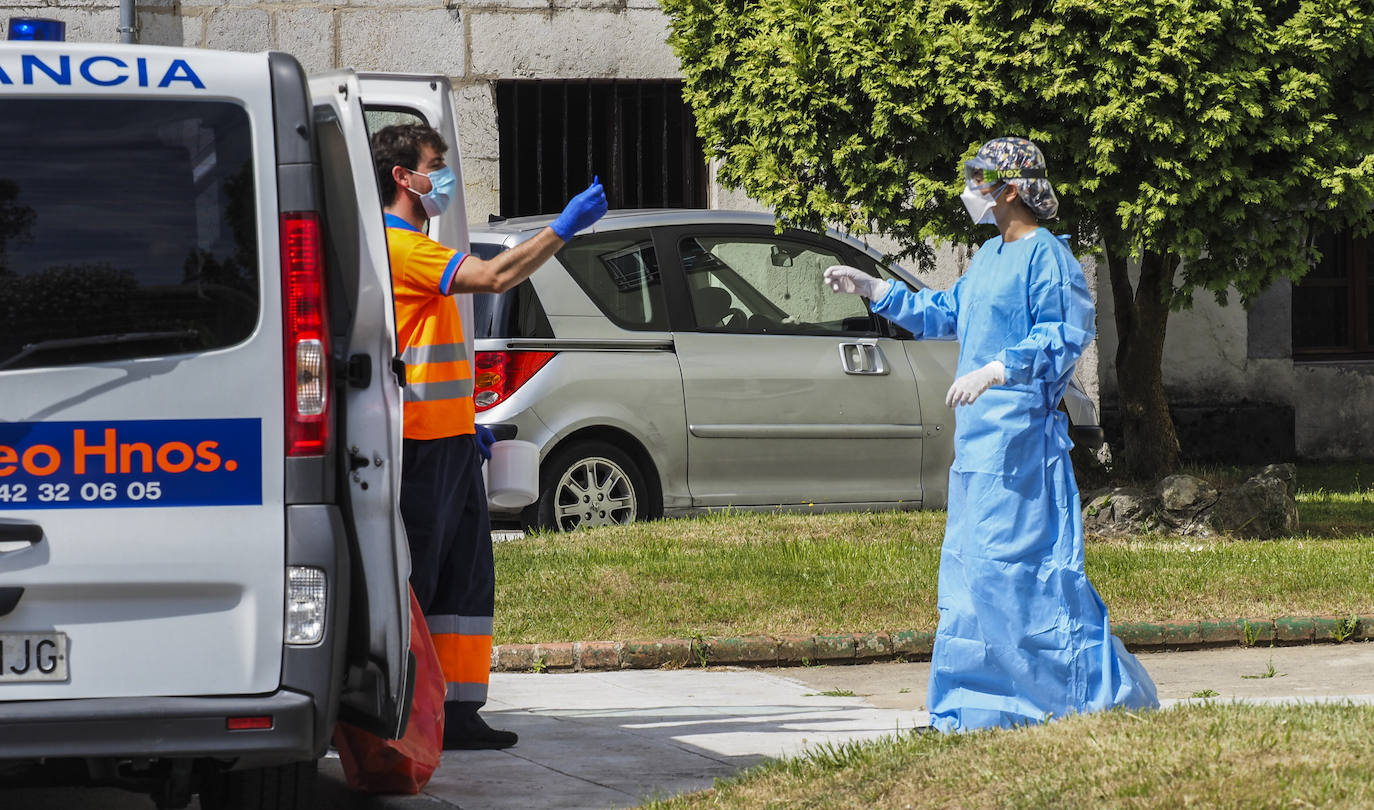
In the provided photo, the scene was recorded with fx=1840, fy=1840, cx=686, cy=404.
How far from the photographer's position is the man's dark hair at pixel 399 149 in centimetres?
542

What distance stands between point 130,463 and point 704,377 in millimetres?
6536

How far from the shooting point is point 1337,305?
1695 cm

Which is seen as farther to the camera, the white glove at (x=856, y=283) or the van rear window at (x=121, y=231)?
the white glove at (x=856, y=283)

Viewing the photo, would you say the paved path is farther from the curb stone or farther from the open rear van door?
the open rear van door

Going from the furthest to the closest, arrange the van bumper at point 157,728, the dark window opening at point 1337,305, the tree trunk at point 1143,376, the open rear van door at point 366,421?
the dark window opening at point 1337,305 → the tree trunk at point 1143,376 → the open rear van door at point 366,421 → the van bumper at point 157,728

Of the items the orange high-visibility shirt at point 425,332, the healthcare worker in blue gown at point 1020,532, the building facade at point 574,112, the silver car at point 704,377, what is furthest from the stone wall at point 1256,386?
the orange high-visibility shirt at point 425,332

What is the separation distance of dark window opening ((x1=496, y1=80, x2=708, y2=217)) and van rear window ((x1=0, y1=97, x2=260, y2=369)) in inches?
439

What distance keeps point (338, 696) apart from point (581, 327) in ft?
19.7

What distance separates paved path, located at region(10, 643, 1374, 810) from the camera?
17.0 feet

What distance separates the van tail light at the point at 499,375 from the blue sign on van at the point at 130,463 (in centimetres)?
571

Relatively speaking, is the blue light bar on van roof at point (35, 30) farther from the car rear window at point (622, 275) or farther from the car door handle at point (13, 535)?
the car rear window at point (622, 275)

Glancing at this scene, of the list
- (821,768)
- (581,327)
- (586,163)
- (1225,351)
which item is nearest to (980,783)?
(821,768)

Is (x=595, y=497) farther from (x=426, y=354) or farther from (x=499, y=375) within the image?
(x=426, y=354)

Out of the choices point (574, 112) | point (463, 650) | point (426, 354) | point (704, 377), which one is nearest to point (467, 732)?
point (463, 650)
